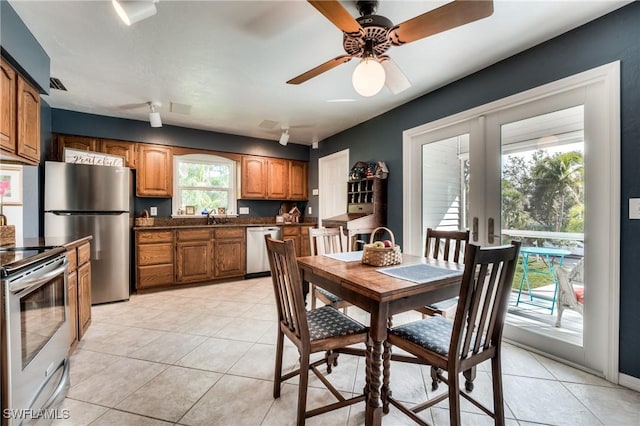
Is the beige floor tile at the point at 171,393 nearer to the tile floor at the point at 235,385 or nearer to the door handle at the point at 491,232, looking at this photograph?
the tile floor at the point at 235,385

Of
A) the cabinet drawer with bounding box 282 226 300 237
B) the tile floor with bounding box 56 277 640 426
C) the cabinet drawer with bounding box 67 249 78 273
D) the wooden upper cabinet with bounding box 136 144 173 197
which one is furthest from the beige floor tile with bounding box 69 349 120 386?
the cabinet drawer with bounding box 282 226 300 237

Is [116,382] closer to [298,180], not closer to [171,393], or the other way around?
[171,393]

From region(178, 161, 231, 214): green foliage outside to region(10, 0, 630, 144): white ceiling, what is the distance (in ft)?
4.16

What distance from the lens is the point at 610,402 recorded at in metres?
1.66

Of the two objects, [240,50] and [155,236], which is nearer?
[240,50]

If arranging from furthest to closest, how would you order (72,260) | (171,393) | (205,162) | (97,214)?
(205,162)
(97,214)
(72,260)
(171,393)

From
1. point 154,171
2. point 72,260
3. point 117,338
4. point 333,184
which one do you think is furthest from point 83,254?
point 333,184

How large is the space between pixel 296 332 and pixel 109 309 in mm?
2935

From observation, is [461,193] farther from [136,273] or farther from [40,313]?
[136,273]

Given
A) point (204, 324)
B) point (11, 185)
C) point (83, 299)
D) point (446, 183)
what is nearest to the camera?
point (83, 299)

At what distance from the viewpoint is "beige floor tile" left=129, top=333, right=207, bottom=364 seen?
7.22ft

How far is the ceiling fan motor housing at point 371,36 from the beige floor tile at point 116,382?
8.46 ft

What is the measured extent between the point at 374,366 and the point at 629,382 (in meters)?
1.79

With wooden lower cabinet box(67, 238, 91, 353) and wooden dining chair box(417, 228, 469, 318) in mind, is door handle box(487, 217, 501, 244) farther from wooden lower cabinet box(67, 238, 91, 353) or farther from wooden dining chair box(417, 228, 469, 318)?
wooden lower cabinet box(67, 238, 91, 353)
